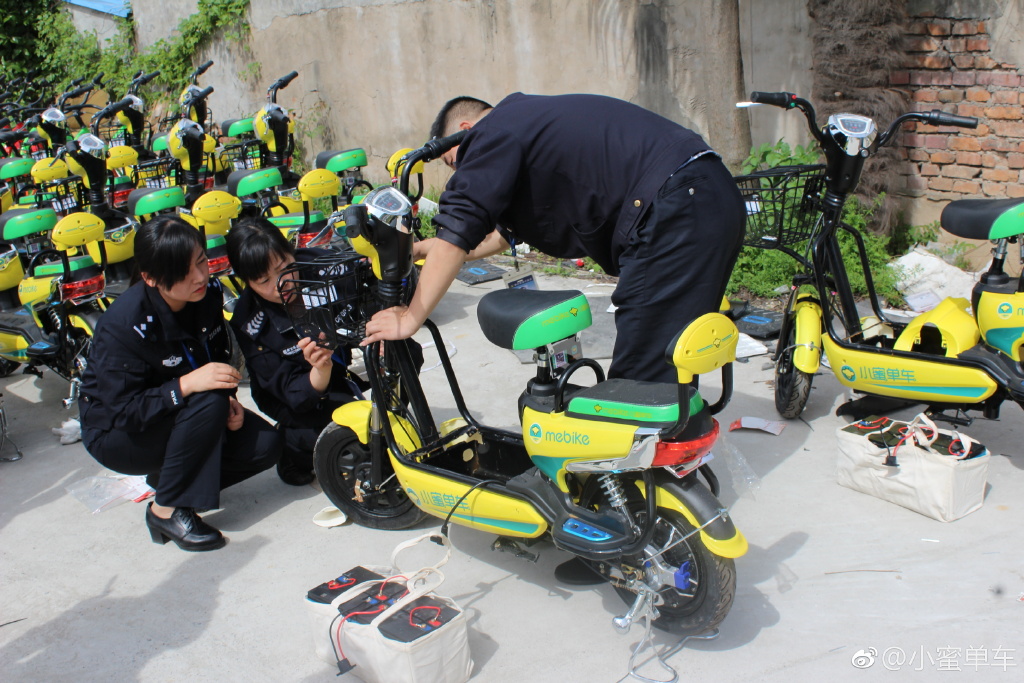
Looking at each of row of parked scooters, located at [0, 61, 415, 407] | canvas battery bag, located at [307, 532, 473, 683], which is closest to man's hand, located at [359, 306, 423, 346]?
canvas battery bag, located at [307, 532, 473, 683]

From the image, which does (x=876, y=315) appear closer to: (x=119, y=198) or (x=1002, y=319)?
(x=1002, y=319)

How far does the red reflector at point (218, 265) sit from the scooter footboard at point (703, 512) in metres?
3.48

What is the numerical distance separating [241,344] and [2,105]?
32.7 ft

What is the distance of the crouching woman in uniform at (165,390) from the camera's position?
10.2ft

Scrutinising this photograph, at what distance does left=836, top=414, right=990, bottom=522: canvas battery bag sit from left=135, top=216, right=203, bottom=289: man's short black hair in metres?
2.55

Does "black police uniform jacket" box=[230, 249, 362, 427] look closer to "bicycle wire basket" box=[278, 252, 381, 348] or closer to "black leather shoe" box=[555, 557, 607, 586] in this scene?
"bicycle wire basket" box=[278, 252, 381, 348]

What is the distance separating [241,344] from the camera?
350cm

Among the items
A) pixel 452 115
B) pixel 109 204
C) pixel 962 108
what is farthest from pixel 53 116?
pixel 962 108

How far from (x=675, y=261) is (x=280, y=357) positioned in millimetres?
1764

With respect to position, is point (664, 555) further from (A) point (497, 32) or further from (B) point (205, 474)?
(A) point (497, 32)

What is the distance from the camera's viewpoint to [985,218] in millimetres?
3227

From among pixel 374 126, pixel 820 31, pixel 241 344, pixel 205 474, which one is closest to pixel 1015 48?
pixel 820 31

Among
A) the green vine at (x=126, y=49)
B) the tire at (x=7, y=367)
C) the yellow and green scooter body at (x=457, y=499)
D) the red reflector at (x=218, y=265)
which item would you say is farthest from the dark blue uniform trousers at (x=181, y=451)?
the green vine at (x=126, y=49)

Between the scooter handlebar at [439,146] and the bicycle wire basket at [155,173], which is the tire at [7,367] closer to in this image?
the bicycle wire basket at [155,173]
